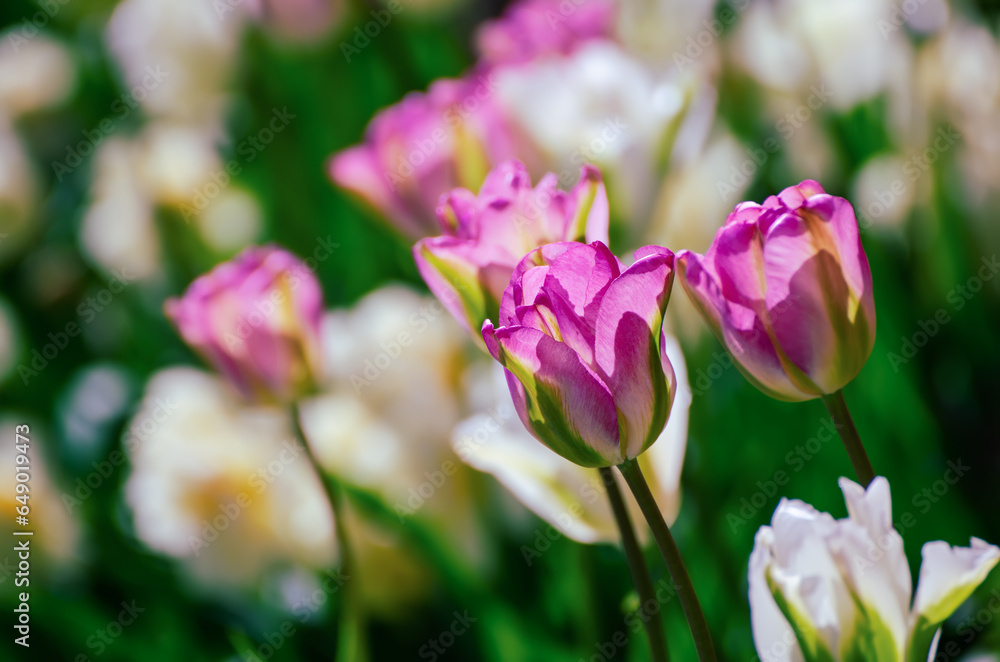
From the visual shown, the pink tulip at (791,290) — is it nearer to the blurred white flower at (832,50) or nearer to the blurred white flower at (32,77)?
the blurred white flower at (832,50)

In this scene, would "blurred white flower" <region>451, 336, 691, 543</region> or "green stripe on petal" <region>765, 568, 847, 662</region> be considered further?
"blurred white flower" <region>451, 336, 691, 543</region>

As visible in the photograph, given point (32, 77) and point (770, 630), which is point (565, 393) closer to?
point (770, 630)

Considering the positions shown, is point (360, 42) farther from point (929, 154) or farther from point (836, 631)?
point (836, 631)

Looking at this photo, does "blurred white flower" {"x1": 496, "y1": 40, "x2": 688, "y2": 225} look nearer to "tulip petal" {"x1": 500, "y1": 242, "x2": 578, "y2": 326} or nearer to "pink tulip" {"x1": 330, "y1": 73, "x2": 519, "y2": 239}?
"pink tulip" {"x1": 330, "y1": 73, "x2": 519, "y2": 239}

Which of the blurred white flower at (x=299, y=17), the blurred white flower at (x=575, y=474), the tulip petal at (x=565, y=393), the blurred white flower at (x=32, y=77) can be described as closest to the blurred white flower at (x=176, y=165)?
the blurred white flower at (x=299, y=17)

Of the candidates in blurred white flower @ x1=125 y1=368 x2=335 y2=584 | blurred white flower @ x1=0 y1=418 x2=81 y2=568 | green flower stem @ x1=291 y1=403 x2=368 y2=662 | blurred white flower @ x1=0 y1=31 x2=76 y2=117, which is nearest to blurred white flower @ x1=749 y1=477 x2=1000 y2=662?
green flower stem @ x1=291 y1=403 x2=368 y2=662

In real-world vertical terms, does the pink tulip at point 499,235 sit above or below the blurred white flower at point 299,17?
Result: below
